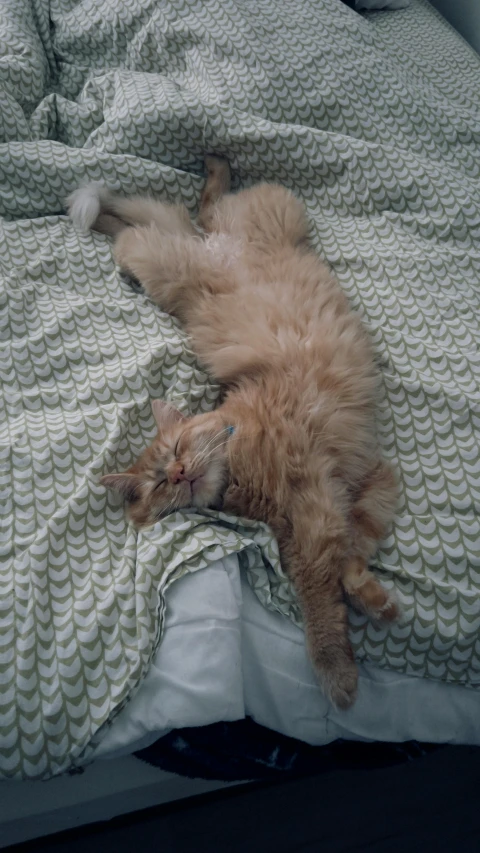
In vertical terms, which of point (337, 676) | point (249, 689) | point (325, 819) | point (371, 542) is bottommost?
point (325, 819)

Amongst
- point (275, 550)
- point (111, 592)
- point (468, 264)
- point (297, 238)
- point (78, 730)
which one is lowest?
point (78, 730)

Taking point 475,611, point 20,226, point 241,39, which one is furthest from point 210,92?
point 475,611

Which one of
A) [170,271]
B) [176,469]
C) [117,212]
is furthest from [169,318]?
[176,469]

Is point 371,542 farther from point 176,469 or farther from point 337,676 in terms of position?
point 176,469

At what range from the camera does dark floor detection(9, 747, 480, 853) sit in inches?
53.6

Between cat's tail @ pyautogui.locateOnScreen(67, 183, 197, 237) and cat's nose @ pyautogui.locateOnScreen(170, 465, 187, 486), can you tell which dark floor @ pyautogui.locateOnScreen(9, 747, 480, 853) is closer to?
cat's nose @ pyautogui.locateOnScreen(170, 465, 187, 486)

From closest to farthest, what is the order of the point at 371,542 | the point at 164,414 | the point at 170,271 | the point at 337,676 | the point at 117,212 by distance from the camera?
1. the point at 337,676
2. the point at 371,542
3. the point at 164,414
4. the point at 170,271
5. the point at 117,212

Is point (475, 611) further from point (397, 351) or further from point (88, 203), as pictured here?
point (88, 203)

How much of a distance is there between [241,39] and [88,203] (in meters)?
0.79

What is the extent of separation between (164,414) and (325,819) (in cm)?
101

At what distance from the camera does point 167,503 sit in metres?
1.29

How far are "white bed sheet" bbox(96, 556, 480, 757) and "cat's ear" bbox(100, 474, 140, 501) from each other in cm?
24

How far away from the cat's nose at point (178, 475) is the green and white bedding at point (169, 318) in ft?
0.41

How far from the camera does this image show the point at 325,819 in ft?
4.58
